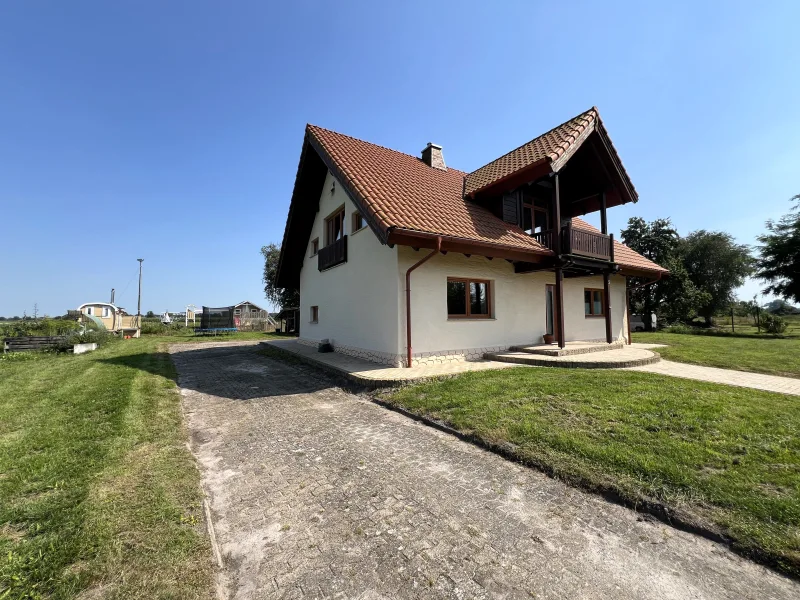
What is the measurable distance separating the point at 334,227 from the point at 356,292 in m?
3.59

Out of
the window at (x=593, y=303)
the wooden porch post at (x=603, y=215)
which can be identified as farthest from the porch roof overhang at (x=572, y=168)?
the window at (x=593, y=303)

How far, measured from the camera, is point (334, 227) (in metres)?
12.7

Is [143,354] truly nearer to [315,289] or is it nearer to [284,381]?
[315,289]

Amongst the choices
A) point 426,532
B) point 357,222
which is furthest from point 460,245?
point 426,532

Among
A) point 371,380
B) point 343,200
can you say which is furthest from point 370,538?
point 343,200

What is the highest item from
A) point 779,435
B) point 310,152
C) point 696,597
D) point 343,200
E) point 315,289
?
point 310,152

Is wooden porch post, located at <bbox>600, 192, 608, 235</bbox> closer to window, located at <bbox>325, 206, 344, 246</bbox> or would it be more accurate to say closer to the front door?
the front door

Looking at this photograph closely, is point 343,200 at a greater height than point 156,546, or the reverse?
point 343,200

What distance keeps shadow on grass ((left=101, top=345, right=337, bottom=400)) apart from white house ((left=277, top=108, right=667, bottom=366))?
1916mm

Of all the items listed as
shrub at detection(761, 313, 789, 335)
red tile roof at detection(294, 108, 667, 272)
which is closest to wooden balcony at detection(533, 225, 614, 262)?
red tile roof at detection(294, 108, 667, 272)

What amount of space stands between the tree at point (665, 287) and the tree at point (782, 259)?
4248 millimetres

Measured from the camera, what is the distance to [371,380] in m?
7.05

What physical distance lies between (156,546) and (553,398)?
4958 mm

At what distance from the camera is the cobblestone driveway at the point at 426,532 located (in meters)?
2.03
